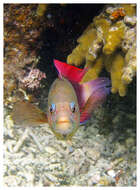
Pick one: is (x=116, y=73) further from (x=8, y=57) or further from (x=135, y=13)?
(x=8, y=57)

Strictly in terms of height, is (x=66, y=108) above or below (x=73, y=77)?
below

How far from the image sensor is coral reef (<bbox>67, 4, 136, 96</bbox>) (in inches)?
96.7

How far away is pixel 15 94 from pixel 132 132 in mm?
2407

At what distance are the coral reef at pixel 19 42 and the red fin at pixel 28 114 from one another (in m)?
0.87

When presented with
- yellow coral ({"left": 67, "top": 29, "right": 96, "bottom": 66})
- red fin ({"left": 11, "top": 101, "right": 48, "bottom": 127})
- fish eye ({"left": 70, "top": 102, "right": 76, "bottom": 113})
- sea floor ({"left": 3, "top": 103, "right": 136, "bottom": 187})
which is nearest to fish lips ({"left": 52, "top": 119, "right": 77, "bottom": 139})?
fish eye ({"left": 70, "top": 102, "right": 76, "bottom": 113})

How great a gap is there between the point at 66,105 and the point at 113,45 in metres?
0.97

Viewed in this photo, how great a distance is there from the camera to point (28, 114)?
309 cm

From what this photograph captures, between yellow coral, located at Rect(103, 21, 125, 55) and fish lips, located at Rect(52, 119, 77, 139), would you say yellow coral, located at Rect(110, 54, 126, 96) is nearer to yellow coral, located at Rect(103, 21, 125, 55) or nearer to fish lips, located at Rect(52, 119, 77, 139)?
yellow coral, located at Rect(103, 21, 125, 55)

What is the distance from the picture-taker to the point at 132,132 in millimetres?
3824

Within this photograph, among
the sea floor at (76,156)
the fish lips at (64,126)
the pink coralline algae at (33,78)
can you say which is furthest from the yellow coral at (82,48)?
the sea floor at (76,156)

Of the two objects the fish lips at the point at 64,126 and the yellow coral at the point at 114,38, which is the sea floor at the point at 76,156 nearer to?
the fish lips at the point at 64,126

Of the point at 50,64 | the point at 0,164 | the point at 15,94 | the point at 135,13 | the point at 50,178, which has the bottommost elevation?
the point at 50,178

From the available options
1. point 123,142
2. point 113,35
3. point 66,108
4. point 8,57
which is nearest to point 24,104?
point 66,108

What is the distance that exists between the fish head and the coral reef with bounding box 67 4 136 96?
1.72 feet
